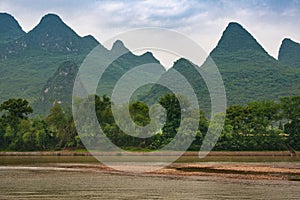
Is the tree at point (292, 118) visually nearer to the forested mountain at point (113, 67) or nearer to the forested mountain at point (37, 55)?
the forested mountain at point (113, 67)

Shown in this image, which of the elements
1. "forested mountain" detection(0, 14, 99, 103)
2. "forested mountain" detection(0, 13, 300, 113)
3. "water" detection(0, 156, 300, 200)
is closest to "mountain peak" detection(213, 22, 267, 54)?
"forested mountain" detection(0, 13, 300, 113)

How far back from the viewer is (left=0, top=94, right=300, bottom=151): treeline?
61.5 m

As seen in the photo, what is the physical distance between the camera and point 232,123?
63531 millimetres

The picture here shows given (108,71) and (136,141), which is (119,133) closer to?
(136,141)

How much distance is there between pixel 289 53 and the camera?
16438cm

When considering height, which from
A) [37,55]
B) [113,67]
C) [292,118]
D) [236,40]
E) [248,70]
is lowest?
[292,118]

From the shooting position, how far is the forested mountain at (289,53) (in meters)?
159

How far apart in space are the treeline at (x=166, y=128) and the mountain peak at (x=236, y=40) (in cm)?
8147

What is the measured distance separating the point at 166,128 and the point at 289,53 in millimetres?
110671

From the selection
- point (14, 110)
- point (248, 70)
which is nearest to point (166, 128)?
point (14, 110)

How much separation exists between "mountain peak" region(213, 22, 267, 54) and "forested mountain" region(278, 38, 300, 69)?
1782 cm

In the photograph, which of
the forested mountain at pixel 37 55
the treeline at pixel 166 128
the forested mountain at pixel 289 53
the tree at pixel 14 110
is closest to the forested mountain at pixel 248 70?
the forested mountain at pixel 289 53

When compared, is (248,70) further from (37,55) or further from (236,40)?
(37,55)

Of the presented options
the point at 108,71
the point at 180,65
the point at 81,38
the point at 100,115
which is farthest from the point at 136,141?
the point at 81,38
